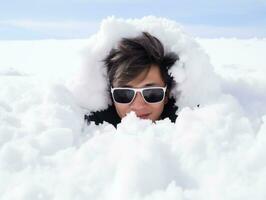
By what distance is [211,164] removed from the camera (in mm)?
1625

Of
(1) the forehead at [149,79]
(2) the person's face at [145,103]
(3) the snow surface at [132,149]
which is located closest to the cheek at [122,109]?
(2) the person's face at [145,103]

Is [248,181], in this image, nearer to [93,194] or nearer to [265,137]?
[265,137]

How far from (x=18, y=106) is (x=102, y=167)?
699 mm

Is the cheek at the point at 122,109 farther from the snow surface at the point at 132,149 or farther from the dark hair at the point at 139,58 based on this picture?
the snow surface at the point at 132,149

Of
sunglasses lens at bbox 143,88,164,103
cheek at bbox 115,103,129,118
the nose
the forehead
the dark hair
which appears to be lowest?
cheek at bbox 115,103,129,118

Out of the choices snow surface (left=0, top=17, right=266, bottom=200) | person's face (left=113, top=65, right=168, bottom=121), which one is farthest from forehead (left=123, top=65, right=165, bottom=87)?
snow surface (left=0, top=17, right=266, bottom=200)

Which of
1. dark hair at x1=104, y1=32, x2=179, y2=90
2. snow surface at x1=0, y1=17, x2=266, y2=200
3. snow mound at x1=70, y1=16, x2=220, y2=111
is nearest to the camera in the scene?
snow surface at x1=0, y1=17, x2=266, y2=200

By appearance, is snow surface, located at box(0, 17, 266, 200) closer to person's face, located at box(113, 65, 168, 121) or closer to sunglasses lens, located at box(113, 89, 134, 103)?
person's face, located at box(113, 65, 168, 121)

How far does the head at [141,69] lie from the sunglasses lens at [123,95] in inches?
0.9

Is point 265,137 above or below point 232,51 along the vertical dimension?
above

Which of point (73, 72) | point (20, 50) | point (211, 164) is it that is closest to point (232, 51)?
point (20, 50)

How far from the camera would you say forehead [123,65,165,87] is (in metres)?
2.83

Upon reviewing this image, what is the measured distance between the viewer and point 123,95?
2.82m

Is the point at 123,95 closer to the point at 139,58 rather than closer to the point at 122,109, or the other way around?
the point at 122,109
